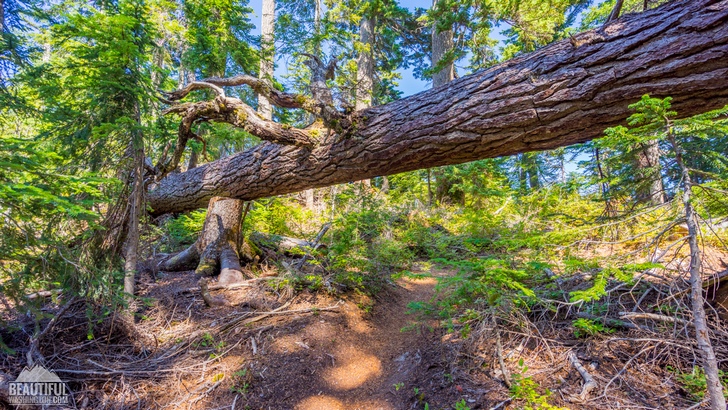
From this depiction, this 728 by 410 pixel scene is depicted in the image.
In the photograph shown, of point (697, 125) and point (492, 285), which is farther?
point (492, 285)

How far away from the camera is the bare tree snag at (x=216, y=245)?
4969 millimetres

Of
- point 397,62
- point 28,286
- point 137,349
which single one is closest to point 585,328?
point 137,349

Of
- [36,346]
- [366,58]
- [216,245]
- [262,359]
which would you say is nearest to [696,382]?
[262,359]

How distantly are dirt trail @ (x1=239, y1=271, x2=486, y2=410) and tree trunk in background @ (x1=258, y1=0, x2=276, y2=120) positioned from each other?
7.72m

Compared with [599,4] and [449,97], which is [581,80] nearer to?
[449,97]

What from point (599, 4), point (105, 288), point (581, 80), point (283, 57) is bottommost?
point (105, 288)

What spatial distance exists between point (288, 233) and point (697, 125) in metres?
6.74

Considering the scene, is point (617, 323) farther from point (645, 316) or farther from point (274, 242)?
point (274, 242)

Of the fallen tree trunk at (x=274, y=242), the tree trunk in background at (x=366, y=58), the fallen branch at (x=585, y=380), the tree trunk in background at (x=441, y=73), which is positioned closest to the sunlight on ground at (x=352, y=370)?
the fallen branch at (x=585, y=380)

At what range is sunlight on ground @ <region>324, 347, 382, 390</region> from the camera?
115 inches

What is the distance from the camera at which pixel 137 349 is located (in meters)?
3.10

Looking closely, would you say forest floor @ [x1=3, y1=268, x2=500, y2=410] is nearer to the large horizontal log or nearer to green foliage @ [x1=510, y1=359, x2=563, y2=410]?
green foliage @ [x1=510, y1=359, x2=563, y2=410]

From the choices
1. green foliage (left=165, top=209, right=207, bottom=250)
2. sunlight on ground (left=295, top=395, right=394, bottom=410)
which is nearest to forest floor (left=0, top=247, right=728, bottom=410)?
sunlight on ground (left=295, top=395, right=394, bottom=410)

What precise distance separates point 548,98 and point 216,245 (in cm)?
542
